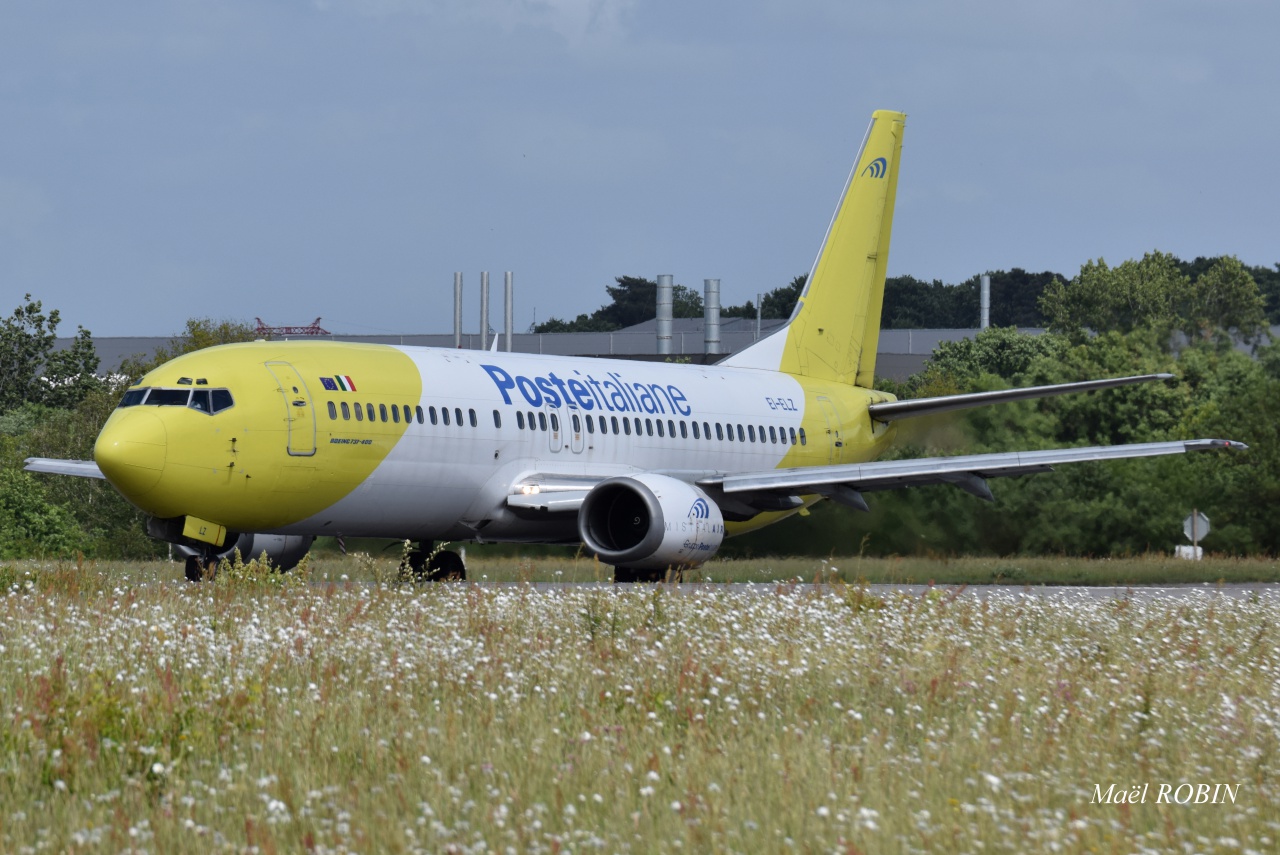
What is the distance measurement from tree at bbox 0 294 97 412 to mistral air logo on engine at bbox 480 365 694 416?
161ft

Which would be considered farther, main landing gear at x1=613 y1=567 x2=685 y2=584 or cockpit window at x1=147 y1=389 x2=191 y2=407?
main landing gear at x1=613 y1=567 x2=685 y2=584

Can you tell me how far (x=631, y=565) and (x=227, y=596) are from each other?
7.33 meters

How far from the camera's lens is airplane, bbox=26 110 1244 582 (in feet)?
66.6

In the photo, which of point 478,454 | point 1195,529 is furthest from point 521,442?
point 1195,529

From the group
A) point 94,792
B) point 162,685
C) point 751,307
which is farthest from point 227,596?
point 751,307

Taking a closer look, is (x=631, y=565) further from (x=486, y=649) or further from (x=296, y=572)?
(x=486, y=649)

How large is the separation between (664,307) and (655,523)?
2193 inches

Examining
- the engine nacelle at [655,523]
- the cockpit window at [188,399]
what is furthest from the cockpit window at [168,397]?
the engine nacelle at [655,523]

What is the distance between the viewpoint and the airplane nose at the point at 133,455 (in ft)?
63.7

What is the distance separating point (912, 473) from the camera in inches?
939

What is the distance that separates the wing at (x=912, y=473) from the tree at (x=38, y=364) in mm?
51941

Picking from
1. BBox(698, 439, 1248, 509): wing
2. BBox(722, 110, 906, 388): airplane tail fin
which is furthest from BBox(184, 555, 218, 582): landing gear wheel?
BBox(722, 110, 906, 388): airplane tail fin

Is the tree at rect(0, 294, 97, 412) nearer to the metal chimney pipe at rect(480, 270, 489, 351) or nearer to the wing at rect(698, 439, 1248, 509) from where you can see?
the metal chimney pipe at rect(480, 270, 489, 351)

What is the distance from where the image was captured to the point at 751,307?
131m
